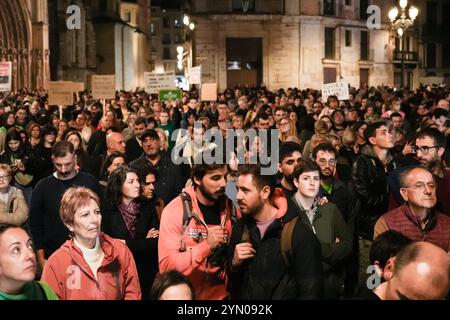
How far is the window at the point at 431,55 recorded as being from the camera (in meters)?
60.4

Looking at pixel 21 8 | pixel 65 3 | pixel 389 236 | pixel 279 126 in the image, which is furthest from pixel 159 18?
pixel 389 236

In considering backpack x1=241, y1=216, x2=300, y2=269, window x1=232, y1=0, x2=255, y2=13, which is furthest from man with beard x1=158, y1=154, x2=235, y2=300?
window x1=232, y1=0, x2=255, y2=13

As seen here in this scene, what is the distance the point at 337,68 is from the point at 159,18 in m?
68.4

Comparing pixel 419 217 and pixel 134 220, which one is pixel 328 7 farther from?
pixel 419 217

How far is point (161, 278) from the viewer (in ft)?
12.8

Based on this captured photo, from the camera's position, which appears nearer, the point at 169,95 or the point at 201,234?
the point at 201,234

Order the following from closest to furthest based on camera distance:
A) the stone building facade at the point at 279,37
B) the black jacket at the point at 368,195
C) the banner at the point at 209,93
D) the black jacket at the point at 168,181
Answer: the black jacket at the point at 368,195 → the black jacket at the point at 168,181 → the banner at the point at 209,93 → the stone building facade at the point at 279,37

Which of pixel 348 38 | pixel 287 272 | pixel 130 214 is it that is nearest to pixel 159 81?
pixel 130 214

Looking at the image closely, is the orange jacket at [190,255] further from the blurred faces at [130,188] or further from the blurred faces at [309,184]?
the blurred faces at [130,188]

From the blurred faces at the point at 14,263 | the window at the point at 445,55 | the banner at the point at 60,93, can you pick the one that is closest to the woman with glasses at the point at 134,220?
the blurred faces at the point at 14,263

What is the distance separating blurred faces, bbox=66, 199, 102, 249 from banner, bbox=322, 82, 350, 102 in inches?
502

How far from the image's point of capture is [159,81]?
58.6 ft

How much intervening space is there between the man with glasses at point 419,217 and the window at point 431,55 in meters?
57.0

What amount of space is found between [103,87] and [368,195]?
10.5m
